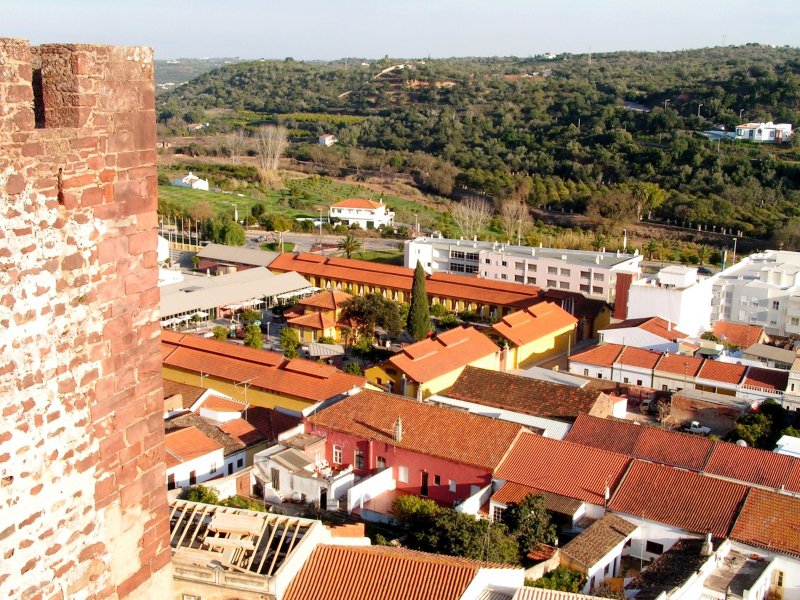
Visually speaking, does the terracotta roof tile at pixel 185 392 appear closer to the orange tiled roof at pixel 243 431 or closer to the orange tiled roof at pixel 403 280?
the orange tiled roof at pixel 243 431

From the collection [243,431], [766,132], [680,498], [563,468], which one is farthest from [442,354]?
[766,132]

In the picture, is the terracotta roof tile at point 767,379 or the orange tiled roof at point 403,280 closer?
the terracotta roof tile at point 767,379

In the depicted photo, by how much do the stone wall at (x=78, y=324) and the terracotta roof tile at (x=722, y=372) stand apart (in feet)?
66.5

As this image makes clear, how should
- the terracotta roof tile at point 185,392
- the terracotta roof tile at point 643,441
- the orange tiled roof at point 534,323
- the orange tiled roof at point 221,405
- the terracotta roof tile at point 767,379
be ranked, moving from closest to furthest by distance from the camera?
the terracotta roof tile at point 643,441 → the orange tiled roof at point 221,405 → the terracotta roof tile at point 185,392 → the terracotta roof tile at point 767,379 → the orange tiled roof at point 534,323

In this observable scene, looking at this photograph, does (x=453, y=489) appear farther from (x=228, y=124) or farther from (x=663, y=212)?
(x=228, y=124)

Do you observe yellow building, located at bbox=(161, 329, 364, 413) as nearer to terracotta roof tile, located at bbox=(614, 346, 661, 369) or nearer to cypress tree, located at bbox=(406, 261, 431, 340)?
cypress tree, located at bbox=(406, 261, 431, 340)

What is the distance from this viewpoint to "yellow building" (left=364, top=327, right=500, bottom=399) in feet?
71.1

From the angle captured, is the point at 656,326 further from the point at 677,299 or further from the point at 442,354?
the point at 442,354

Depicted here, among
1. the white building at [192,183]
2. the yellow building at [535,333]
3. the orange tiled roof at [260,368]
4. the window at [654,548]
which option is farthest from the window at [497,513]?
the white building at [192,183]

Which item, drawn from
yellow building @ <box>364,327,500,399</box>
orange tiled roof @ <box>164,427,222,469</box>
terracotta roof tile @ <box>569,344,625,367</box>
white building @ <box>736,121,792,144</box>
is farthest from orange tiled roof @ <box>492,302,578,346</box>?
white building @ <box>736,121,792,144</box>

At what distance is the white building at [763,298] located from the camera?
2833 cm

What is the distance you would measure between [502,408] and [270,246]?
25.3m

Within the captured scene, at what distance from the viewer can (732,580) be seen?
1277 centimetres

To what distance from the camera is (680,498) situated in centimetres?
1482
